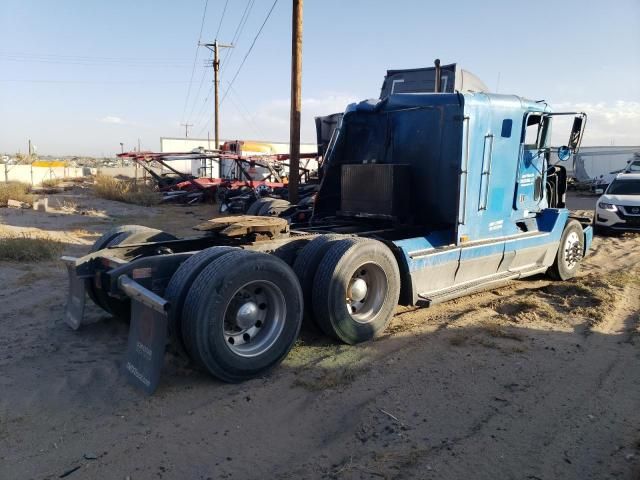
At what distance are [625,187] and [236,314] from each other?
44.5ft

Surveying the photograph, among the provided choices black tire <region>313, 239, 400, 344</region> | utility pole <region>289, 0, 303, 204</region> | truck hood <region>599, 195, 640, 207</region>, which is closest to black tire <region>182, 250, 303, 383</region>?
black tire <region>313, 239, 400, 344</region>

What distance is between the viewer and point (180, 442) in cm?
359

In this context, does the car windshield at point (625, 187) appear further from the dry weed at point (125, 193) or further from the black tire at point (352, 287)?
the dry weed at point (125, 193)

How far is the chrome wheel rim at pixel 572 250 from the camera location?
28.9 ft

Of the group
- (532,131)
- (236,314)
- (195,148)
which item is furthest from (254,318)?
(195,148)

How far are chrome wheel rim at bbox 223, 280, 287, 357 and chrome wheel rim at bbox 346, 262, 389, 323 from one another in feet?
3.39

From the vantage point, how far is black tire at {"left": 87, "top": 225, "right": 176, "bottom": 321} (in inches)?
220

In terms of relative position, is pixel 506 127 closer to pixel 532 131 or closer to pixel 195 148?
pixel 532 131

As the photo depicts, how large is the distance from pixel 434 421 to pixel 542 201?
18.7 ft

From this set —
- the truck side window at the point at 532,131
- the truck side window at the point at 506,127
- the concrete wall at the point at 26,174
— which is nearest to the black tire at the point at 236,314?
the truck side window at the point at 506,127

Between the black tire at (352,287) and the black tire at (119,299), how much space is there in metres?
1.99

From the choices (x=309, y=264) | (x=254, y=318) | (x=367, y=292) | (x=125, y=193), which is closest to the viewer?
(x=254, y=318)

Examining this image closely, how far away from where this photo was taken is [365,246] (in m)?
5.55

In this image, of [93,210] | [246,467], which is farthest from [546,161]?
[93,210]
